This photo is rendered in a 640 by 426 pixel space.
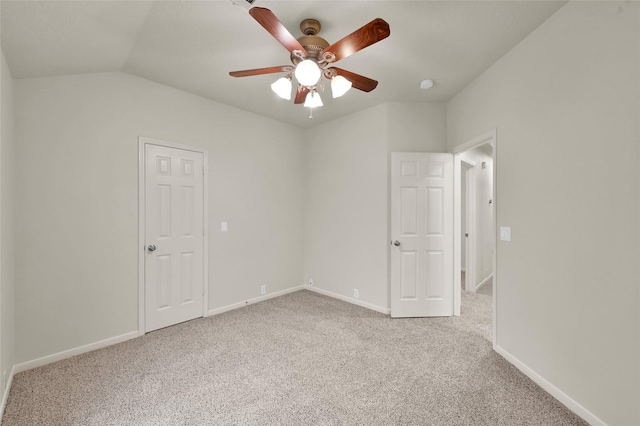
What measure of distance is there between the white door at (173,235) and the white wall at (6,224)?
946 millimetres

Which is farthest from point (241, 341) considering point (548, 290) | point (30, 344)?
point (548, 290)

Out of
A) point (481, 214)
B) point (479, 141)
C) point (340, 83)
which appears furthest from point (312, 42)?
point (481, 214)

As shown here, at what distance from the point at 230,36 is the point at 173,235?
2.14 m

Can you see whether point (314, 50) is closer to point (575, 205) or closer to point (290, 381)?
point (575, 205)

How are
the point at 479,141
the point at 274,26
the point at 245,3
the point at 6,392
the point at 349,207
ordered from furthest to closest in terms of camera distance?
the point at 349,207
the point at 479,141
the point at 6,392
the point at 245,3
the point at 274,26

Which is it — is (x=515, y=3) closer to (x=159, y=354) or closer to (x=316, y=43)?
(x=316, y=43)

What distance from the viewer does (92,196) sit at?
2539 mm

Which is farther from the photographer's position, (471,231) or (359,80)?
(471,231)

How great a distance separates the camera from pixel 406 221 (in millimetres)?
3352

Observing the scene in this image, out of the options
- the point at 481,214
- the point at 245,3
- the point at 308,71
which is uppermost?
the point at 245,3

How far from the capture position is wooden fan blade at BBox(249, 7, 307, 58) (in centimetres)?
136

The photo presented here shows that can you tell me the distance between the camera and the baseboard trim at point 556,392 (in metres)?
1.64

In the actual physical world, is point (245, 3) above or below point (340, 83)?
above

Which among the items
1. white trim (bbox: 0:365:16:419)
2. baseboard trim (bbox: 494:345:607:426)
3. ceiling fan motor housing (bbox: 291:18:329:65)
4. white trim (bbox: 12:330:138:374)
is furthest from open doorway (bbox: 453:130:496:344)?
white trim (bbox: 0:365:16:419)
